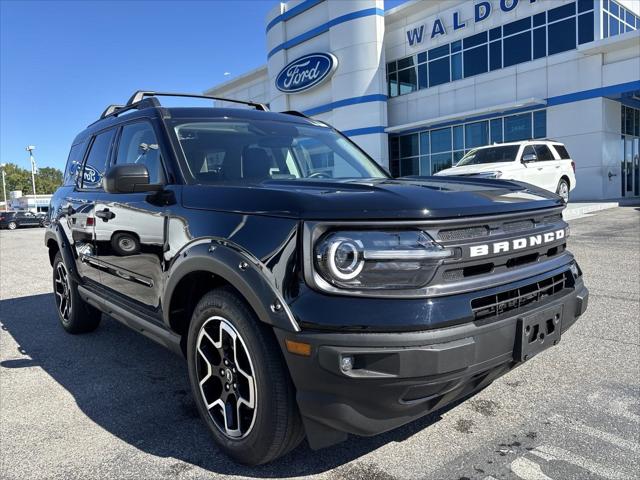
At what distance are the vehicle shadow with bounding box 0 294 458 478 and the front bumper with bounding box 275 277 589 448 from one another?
574 millimetres

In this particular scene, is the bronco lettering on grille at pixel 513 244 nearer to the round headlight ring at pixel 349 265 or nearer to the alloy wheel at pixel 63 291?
the round headlight ring at pixel 349 265

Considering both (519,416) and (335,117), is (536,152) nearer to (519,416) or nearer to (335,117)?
(519,416)

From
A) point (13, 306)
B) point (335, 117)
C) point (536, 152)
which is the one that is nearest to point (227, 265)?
point (13, 306)

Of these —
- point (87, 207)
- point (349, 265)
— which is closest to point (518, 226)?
point (349, 265)

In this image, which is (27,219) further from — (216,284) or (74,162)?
(216,284)

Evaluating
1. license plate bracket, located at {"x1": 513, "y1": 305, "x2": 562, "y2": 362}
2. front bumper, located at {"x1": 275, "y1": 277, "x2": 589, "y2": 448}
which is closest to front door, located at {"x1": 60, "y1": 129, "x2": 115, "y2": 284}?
front bumper, located at {"x1": 275, "y1": 277, "x2": 589, "y2": 448}

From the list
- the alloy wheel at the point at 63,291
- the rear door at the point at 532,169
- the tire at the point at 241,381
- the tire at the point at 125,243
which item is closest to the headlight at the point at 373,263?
the tire at the point at 241,381

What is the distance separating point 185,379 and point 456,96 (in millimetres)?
22056

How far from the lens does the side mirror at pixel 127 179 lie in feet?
9.22

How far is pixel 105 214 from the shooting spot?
147 inches

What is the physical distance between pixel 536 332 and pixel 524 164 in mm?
11214

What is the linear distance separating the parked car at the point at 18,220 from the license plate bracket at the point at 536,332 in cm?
4029

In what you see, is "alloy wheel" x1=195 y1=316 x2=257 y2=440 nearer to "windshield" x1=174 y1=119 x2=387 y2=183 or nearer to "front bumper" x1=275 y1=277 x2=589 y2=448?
"front bumper" x1=275 y1=277 x2=589 y2=448

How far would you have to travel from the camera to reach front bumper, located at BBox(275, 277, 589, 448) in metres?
1.94
